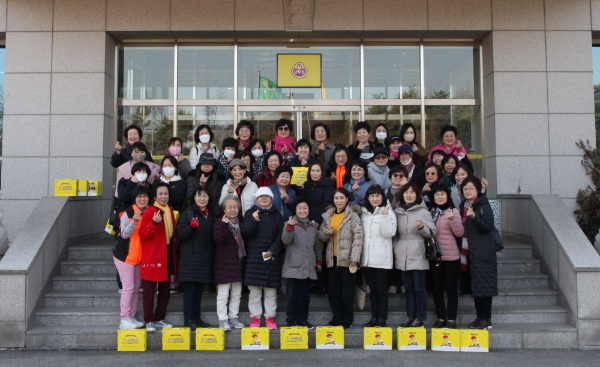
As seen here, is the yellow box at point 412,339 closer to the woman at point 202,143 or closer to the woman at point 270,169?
the woman at point 270,169

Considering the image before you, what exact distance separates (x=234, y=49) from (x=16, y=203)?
189 inches

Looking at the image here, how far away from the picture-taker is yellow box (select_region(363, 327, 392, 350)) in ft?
18.6

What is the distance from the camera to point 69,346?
584cm

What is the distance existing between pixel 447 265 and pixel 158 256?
3.34 metres

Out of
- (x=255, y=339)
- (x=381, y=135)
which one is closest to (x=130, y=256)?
(x=255, y=339)

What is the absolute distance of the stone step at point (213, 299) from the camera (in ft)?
21.3

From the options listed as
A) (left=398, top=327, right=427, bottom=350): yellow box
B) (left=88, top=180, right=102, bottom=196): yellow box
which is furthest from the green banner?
(left=398, top=327, right=427, bottom=350): yellow box

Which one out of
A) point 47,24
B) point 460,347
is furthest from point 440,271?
point 47,24

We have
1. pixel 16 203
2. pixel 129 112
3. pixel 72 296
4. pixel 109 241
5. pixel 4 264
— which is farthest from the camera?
pixel 129 112

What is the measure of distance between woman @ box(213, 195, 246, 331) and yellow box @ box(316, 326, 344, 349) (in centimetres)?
93

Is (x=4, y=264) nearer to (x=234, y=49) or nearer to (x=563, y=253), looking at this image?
(x=234, y=49)

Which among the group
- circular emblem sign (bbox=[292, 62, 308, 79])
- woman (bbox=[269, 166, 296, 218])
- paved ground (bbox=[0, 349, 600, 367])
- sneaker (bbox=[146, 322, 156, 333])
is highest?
circular emblem sign (bbox=[292, 62, 308, 79])

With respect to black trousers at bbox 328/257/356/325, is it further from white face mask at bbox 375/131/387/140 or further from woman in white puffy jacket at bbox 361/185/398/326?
white face mask at bbox 375/131/387/140

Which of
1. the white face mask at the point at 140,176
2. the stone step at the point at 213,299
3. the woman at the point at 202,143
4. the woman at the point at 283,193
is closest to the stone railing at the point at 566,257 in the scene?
the stone step at the point at 213,299
